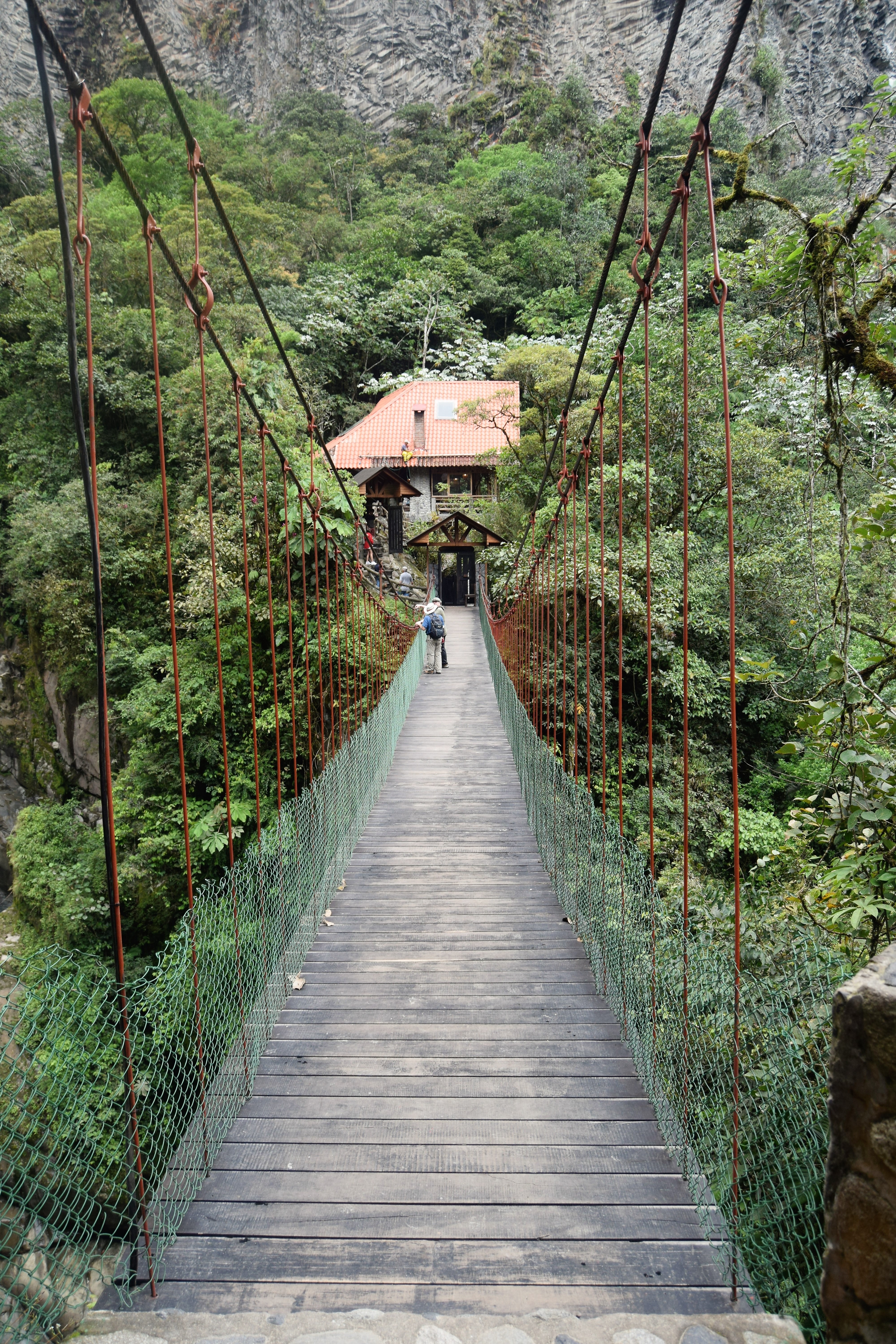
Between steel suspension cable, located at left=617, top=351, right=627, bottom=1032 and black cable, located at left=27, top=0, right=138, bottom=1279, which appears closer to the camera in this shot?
black cable, located at left=27, top=0, right=138, bottom=1279

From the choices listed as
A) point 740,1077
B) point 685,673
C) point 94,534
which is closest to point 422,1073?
point 740,1077

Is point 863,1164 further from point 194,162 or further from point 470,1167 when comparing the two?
point 194,162

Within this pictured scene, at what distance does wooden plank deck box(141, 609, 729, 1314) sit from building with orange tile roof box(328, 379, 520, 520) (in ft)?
47.3

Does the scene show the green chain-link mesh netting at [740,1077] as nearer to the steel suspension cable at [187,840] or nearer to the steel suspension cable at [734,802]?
the steel suspension cable at [734,802]

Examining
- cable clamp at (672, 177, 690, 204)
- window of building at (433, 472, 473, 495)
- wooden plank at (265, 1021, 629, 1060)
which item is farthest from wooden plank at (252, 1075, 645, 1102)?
window of building at (433, 472, 473, 495)

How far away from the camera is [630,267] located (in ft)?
7.18

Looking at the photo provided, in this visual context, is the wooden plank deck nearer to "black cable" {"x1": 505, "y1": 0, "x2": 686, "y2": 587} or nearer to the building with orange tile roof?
"black cable" {"x1": 505, "y1": 0, "x2": 686, "y2": 587}

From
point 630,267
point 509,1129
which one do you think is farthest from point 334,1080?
point 630,267

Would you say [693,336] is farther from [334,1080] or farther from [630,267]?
[334,1080]

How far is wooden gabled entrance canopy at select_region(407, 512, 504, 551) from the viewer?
14.9m

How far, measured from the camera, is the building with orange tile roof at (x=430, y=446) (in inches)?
691

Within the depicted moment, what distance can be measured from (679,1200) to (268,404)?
406 inches

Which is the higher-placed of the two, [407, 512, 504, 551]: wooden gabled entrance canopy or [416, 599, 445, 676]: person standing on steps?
[407, 512, 504, 551]: wooden gabled entrance canopy

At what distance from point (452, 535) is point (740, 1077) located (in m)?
14.1
